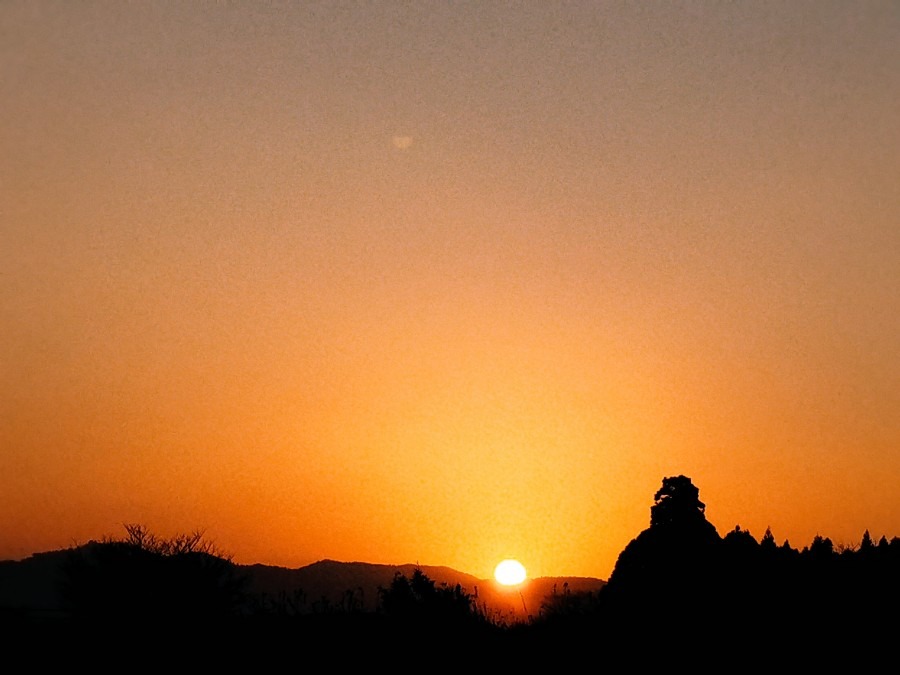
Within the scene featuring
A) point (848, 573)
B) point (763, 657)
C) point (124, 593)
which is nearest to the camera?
point (763, 657)

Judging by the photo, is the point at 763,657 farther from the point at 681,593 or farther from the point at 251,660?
the point at 251,660

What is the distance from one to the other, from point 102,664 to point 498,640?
8.26 metres

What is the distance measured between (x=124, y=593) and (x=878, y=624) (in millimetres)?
49286

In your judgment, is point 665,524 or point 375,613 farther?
point 665,524

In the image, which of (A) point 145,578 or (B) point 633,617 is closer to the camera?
(B) point 633,617

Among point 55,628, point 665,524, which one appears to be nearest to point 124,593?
point 665,524

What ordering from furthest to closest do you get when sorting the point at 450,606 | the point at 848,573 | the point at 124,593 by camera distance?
the point at 124,593, the point at 848,573, the point at 450,606

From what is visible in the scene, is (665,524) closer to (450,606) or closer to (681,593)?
(681,593)

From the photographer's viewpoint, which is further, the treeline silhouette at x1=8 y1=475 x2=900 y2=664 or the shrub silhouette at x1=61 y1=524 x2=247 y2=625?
the shrub silhouette at x1=61 y1=524 x2=247 y2=625

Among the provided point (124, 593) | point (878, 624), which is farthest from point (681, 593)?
point (124, 593)

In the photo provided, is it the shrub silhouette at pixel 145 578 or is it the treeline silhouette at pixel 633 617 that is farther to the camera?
the shrub silhouette at pixel 145 578

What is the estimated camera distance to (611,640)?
2172 cm

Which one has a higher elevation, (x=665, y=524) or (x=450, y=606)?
(x=665, y=524)

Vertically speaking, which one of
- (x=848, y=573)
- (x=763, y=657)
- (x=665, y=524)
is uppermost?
(x=665, y=524)
